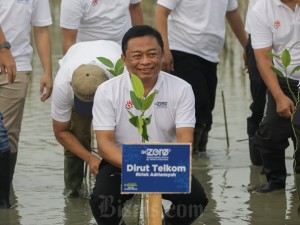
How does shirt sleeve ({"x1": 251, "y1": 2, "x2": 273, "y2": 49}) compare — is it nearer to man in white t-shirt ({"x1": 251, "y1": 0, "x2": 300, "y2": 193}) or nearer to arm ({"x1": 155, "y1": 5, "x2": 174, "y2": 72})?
man in white t-shirt ({"x1": 251, "y1": 0, "x2": 300, "y2": 193})

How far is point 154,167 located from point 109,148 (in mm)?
854

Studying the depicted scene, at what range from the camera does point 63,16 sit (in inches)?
356

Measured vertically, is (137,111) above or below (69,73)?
below

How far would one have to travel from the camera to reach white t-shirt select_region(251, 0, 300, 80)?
27.8 feet

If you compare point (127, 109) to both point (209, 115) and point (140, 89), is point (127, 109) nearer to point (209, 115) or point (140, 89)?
point (140, 89)

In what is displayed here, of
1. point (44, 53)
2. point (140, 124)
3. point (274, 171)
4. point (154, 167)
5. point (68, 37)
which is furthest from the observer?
point (68, 37)

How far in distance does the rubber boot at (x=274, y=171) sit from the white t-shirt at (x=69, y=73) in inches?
56.7

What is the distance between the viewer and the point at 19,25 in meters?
8.69

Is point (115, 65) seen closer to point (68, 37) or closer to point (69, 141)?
point (69, 141)

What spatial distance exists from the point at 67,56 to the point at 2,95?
0.62m

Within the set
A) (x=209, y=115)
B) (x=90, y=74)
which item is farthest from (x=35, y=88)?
(x=90, y=74)

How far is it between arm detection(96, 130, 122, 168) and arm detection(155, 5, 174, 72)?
8.23 ft

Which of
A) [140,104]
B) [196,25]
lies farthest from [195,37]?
[140,104]

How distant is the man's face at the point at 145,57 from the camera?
7125 millimetres
